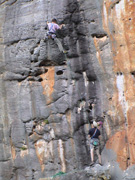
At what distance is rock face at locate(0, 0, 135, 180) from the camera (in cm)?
805

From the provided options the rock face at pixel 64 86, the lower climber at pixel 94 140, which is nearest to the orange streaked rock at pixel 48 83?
the rock face at pixel 64 86

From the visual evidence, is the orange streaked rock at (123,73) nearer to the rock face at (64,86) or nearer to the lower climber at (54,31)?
the rock face at (64,86)

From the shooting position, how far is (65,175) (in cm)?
798

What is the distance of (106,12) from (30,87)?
3.08 m

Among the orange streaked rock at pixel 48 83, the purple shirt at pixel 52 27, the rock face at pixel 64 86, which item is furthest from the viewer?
the orange streaked rock at pixel 48 83

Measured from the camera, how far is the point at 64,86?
8.72 m

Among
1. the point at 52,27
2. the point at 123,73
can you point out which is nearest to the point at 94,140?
the point at 123,73

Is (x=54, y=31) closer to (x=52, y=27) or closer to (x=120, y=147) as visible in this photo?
(x=52, y=27)

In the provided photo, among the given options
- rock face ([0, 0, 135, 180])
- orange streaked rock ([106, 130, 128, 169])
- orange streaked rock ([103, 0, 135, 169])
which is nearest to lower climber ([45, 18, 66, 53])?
rock face ([0, 0, 135, 180])

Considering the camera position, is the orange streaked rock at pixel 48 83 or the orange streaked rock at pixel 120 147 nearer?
the orange streaked rock at pixel 120 147

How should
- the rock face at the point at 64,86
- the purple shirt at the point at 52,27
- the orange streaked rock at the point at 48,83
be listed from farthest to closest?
the orange streaked rock at the point at 48,83
the purple shirt at the point at 52,27
the rock face at the point at 64,86

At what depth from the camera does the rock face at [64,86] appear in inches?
317

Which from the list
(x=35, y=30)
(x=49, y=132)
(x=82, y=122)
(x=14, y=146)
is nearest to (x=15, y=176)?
(x=14, y=146)

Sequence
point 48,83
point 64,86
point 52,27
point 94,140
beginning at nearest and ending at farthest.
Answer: point 94,140
point 52,27
point 64,86
point 48,83
